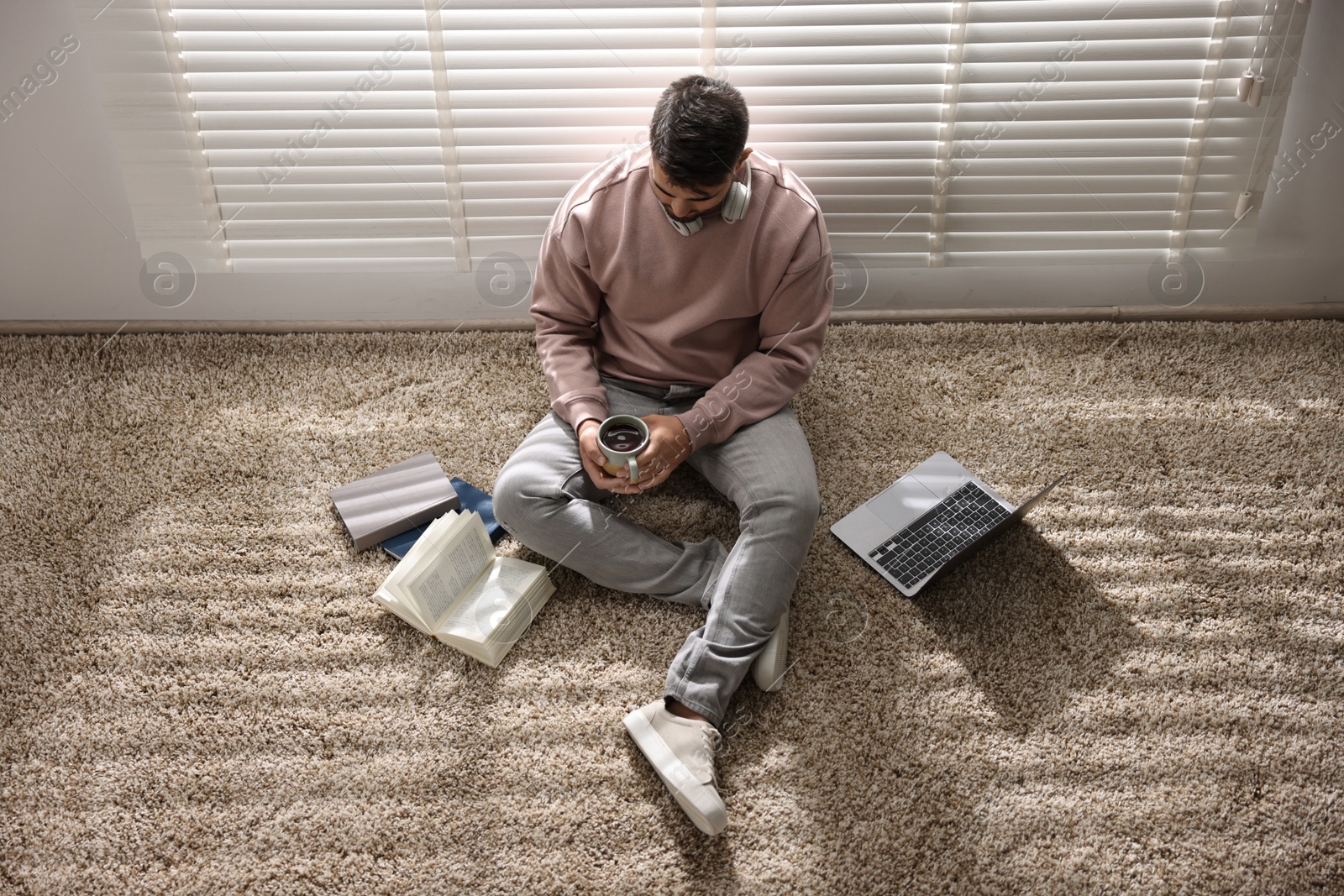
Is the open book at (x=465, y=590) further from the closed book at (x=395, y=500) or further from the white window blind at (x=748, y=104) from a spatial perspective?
the white window blind at (x=748, y=104)

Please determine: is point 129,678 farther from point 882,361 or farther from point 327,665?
point 882,361

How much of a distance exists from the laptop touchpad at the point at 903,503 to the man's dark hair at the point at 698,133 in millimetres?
723

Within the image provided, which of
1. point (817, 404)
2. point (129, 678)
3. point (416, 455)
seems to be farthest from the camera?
point (817, 404)

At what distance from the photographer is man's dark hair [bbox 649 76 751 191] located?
1.44m

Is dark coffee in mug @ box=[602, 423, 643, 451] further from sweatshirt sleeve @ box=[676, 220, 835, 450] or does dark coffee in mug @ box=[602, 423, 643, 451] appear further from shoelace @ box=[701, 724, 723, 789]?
shoelace @ box=[701, 724, 723, 789]

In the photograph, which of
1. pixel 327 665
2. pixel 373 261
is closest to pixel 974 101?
pixel 373 261

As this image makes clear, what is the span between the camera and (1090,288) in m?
2.26

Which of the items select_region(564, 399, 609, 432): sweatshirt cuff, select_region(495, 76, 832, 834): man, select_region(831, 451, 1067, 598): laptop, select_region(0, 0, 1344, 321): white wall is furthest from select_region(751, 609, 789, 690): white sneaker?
select_region(0, 0, 1344, 321): white wall

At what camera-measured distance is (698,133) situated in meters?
1.44

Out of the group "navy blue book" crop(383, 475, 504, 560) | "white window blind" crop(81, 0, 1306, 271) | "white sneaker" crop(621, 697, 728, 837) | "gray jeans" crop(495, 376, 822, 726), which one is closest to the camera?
"white sneaker" crop(621, 697, 728, 837)

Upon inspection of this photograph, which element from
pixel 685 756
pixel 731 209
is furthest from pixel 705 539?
pixel 731 209

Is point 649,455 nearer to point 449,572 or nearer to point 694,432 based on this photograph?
point 694,432

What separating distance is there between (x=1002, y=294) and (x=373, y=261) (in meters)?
1.48

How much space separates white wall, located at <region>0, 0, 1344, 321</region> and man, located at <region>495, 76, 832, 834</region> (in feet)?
1.86
